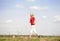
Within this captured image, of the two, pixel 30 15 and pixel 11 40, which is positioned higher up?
pixel 30 15

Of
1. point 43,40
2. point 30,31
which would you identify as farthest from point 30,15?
point 43,40

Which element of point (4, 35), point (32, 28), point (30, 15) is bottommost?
point (4, 35)

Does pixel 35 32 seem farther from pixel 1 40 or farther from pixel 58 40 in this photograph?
pixel 1 40

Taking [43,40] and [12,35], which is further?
[12,35]

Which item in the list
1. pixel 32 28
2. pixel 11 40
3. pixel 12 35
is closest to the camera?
pixel 11 40

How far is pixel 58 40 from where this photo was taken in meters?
8.00

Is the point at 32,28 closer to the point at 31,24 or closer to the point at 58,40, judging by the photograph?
the point at 31,24

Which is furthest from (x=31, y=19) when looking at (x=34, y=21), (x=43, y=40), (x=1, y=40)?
(x=1, y=40)

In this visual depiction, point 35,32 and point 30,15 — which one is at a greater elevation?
point 30,15

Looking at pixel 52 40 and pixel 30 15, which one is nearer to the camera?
pixel 52 40

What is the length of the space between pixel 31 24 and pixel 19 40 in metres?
1.23

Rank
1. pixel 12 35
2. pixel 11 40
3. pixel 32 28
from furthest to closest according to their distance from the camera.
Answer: pixel 12 35, pixel 32 28, pixel 11 40

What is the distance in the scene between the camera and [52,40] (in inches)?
313

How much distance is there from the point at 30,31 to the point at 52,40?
1219mm
